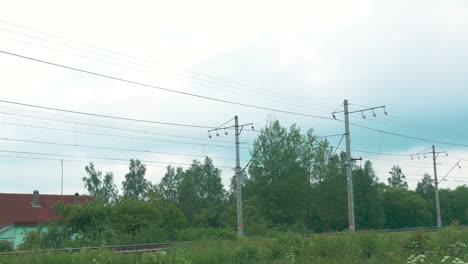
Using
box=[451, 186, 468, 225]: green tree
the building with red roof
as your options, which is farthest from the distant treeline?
the building with red roof

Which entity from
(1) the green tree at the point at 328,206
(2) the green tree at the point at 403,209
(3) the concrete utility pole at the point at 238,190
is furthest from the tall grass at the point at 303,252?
(2) the green tree at the point at 403,209

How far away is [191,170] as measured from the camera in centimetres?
9756

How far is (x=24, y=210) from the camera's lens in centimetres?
5681

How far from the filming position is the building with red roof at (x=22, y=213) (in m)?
51.8

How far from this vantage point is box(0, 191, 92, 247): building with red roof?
51.8 m

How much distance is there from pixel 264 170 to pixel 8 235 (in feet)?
98.8

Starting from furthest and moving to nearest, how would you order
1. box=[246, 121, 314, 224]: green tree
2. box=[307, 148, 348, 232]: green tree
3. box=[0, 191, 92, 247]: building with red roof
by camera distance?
1. box=[307, 148, 348, 232]: green tree
2. box=[246, 121, 314, 224]: green tree
3. box=[0, 191, 92, 247]: building with red roof

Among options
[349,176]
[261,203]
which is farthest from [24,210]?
[349,176]

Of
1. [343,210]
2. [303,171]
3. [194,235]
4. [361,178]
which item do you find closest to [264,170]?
[303,171]

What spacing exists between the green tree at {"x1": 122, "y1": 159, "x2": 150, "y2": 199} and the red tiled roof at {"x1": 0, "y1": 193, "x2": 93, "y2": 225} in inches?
974

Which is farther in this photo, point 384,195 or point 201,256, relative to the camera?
point 384,195

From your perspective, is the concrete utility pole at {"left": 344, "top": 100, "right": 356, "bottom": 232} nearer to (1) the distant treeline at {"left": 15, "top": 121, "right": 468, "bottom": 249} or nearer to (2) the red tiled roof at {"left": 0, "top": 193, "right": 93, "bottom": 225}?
(1) the distant treeline at {"left": 15, "top": 121, "right": 468, "bottom": 249}

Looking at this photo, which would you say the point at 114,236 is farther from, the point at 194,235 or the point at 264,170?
the point at 264,170

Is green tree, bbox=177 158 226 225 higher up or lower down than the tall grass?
higher up
